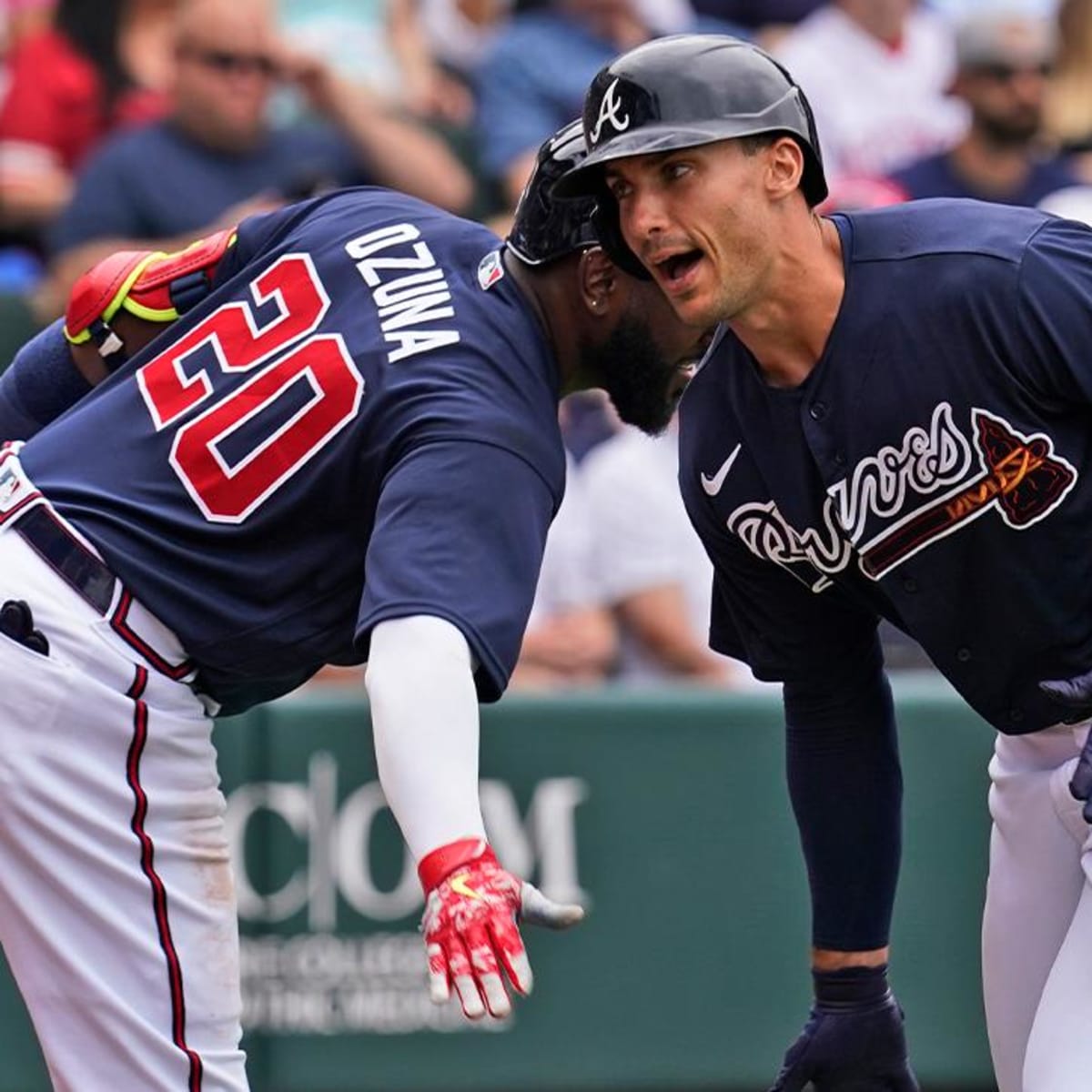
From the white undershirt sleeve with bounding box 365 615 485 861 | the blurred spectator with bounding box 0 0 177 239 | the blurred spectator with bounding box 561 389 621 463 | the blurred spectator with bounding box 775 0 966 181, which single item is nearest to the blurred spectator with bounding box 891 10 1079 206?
the blurred spectator with bounding box 775 0 966 181

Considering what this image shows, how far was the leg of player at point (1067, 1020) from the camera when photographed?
332 centimetres

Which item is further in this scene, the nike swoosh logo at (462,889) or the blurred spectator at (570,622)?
the blurred spectator at (570,622)

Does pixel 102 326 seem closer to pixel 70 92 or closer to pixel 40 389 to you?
pixel 40 389

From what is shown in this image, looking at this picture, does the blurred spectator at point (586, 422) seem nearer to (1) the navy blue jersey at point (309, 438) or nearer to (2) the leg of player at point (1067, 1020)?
(1) the navy blue jersey at point (309, 438)

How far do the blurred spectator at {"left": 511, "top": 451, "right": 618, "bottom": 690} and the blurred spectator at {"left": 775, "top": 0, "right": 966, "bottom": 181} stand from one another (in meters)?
1.84

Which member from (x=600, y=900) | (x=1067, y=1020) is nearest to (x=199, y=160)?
(x=600, y=900)

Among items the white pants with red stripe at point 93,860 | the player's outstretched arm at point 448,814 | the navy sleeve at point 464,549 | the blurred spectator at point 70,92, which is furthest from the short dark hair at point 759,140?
the blurred spectator at point 70,92

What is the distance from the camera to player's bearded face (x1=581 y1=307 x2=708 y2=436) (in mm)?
3686

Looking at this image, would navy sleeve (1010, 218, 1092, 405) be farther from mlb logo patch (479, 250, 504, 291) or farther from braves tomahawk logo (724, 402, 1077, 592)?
mlb logo patch (479, 250, 504, 291)

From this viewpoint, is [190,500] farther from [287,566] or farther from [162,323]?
[162,323]

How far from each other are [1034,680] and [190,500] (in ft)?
4.28

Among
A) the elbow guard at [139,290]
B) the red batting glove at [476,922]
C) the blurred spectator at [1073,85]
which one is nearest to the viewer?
the red batting glove at [476,922]

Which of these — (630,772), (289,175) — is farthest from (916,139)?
(630,772)

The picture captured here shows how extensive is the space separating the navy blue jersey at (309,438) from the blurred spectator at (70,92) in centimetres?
387
